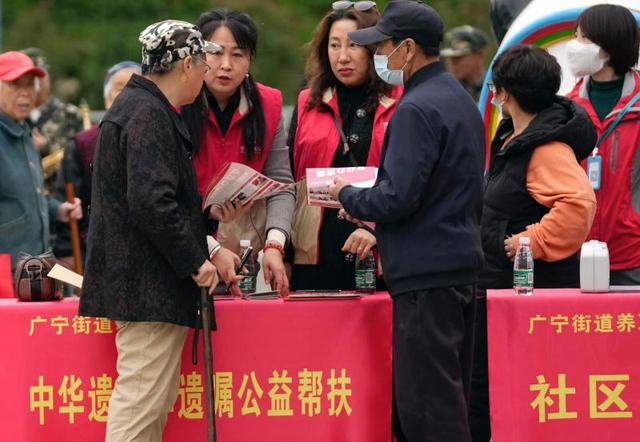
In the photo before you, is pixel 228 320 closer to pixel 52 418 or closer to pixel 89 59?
pixel 52 418

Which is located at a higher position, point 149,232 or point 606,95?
point 606,95

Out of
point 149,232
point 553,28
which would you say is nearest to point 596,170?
point 553,28

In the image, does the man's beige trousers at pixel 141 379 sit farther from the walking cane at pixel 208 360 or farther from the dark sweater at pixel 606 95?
the dark sweater at pixel 606 95

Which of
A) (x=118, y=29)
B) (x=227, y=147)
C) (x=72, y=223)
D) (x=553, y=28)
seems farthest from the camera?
(x=118, y=29)

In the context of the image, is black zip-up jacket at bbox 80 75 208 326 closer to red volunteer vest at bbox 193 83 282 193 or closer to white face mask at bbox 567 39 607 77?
red volunteer vest at bbox 193 83 282 193

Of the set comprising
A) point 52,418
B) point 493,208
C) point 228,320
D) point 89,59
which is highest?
point 89,59

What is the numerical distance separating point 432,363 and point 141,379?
115cm

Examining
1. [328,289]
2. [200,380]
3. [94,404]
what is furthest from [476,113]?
[94,404]

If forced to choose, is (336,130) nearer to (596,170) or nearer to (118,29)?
(596,170)

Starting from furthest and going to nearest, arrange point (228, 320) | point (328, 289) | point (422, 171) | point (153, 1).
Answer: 1. point (153, 1)
2. point (328, 289)
3. point (228, 320)
4. point (422, 171)

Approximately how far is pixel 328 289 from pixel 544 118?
1.24 m

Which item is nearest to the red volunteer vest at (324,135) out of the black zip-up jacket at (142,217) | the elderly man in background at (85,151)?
the black zip-up jacket at (142,217)

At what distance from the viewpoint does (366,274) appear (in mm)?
6227

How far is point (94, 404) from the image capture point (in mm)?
6043
